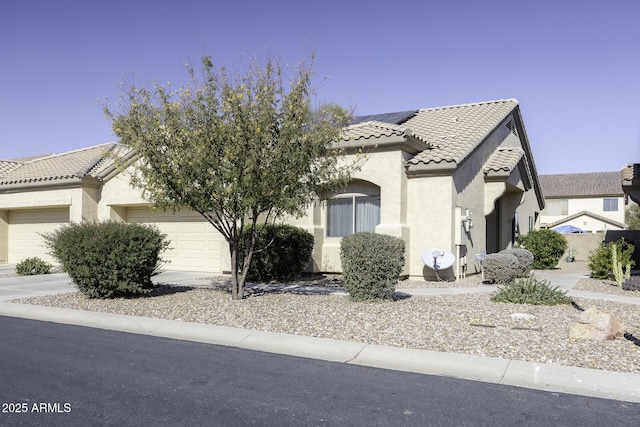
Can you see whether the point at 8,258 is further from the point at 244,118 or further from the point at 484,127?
the point at 484,127

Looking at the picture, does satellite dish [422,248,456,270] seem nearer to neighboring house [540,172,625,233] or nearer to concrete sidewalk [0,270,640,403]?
concrete sidewalk [0,270,640,403]

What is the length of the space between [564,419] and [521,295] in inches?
250

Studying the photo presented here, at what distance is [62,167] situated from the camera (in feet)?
76.7

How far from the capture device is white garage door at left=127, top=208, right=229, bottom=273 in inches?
736

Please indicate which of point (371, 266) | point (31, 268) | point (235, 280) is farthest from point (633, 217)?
point (31, 268)

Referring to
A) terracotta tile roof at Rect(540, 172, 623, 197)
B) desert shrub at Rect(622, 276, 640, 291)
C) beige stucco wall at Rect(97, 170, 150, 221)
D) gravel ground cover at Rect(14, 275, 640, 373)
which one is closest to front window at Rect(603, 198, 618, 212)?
terracotta tile roof at Rect(540, 172, 623, 197)

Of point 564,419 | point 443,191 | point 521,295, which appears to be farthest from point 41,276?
point 564,419

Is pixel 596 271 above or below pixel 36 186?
below

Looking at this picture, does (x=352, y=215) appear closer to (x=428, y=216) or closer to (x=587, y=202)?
(x=428, y=216)

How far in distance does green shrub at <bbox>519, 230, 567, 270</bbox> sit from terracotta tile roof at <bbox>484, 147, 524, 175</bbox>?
3312 mm

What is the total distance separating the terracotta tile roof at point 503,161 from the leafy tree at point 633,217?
26.2 m

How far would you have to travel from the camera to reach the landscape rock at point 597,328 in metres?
8.09

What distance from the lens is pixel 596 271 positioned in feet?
54.1

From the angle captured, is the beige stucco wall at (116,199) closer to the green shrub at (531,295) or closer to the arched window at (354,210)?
the arched window at (354,210)
